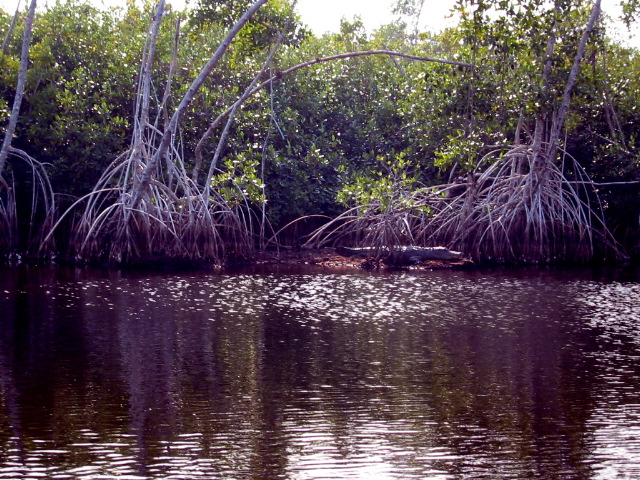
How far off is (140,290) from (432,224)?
574 centimetres

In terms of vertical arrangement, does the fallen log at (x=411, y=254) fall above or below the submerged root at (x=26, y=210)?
below

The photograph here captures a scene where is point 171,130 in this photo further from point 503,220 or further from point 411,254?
point 503,220

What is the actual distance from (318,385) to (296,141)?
37.9 ft

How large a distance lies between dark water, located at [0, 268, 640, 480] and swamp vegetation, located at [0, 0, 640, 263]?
345 cm

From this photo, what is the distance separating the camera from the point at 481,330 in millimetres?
7734

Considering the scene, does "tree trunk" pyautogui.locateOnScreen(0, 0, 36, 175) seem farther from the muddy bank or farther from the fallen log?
the fallen log

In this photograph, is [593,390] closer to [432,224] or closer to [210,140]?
[432,224]

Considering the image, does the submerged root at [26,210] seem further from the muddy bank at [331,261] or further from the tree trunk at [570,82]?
the tree trunk at [570,82]

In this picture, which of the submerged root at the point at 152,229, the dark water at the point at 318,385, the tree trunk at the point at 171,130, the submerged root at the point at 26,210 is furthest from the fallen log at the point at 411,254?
the submerged root at the point at 26,210

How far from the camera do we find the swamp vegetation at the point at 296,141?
13008 mm

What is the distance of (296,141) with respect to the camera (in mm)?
16750

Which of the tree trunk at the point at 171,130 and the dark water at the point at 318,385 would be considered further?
the tree trunk at the point at 171,130

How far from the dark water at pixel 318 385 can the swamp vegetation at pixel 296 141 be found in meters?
3.45

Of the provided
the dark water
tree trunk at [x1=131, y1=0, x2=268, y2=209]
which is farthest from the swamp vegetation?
the dark water
